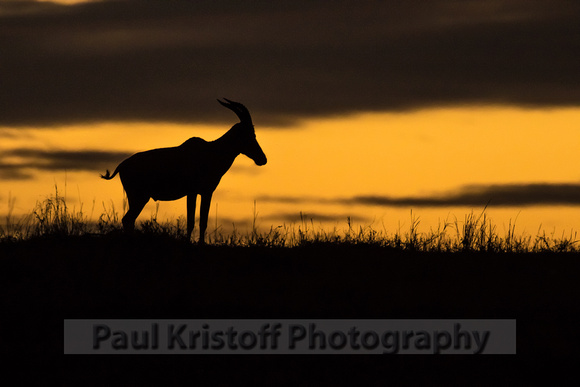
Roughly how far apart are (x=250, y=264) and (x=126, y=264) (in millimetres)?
1616

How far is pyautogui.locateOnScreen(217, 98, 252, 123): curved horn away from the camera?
→ 1633 cm

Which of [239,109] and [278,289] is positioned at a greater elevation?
[239,109]

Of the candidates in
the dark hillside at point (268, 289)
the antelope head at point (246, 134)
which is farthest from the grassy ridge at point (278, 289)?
the antelope head at point (246, 134)

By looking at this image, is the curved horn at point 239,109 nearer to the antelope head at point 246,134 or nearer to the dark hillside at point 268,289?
the antelope head at point 246,134

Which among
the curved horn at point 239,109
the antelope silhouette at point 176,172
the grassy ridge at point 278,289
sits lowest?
the grassy ridge at point 278,289

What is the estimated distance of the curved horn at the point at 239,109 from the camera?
643 inches

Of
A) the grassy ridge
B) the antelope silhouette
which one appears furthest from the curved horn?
the grassy ridge

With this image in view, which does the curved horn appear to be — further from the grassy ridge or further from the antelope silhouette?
the grassy ridge

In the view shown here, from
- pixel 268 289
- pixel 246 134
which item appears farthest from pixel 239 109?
pixel 268 289

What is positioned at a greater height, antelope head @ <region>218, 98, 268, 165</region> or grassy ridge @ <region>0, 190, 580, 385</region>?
antelope head @ <region>218, 98, 268, 165</region>

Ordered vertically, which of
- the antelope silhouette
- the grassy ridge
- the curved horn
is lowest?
the grassy ridge

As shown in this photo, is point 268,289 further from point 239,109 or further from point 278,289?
Answer: point 239,109

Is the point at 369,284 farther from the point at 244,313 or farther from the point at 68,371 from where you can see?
the point at 68,371

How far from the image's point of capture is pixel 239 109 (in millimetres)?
16453
